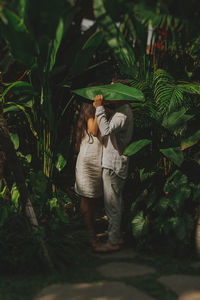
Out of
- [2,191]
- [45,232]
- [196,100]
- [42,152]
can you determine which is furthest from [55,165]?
[196,100]

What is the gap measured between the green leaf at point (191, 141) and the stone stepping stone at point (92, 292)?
3.92 feet

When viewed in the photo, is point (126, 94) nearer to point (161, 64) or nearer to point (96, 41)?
point (96, 41)

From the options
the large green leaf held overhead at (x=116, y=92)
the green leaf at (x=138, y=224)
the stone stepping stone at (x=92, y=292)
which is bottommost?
the stone stepping stone at (x=92, y=292)

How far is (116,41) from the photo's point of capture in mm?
3588

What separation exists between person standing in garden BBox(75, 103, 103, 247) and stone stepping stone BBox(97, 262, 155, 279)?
0.45 meters

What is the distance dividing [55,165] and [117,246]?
1106mm

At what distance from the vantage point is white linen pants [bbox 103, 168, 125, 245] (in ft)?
11.0

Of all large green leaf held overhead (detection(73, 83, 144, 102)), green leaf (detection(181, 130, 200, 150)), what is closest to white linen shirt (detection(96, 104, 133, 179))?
large green leaf held overhead (detection(73, 83, 144, 102))

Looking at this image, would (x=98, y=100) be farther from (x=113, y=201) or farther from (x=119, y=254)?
(x=119, y=254)

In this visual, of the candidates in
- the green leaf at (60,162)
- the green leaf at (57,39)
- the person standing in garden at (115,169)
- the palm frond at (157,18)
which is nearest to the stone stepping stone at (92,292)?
the person standing in garden at (115,169)

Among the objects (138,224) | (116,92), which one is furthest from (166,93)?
(138,224)

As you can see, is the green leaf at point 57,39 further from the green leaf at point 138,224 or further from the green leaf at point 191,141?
the green leaf at point 138,224

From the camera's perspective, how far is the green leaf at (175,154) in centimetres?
297

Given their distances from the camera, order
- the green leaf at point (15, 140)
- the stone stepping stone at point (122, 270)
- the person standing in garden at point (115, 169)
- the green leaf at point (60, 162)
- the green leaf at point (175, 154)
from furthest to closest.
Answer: the green leaf at point (15, 140) < the green leaf at point (60, 162) < the person standing in garden at point (115, 169) < the green leaf at point (175, 154) < the stone stepping stone at point (122, 270)
